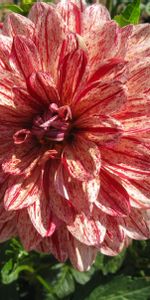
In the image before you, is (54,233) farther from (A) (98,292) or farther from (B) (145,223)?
(A) (98,292)

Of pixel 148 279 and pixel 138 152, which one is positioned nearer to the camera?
pixel 138 152

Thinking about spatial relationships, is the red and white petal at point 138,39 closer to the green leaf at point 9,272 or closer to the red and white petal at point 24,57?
the red and white petal at point 24,57

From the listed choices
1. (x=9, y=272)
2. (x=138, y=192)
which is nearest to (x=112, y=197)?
(x=138, y=192)

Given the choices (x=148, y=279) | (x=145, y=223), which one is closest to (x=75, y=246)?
(x=145, y=223)

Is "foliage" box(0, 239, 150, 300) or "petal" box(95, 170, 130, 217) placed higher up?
"petal" box(95, 170, 130, 217)

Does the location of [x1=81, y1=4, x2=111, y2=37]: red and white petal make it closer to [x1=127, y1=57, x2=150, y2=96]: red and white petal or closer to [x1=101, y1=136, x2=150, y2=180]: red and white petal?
[x1=127, y1=57, x2=150, y2=96]: red and white petal

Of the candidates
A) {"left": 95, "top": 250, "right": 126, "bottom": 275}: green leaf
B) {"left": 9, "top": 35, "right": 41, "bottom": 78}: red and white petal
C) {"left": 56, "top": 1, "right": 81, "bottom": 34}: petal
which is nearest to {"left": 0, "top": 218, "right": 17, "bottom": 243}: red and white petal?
{"left": 9, "top": 35, "right": 41, "bottom": 78}: red and white petal
